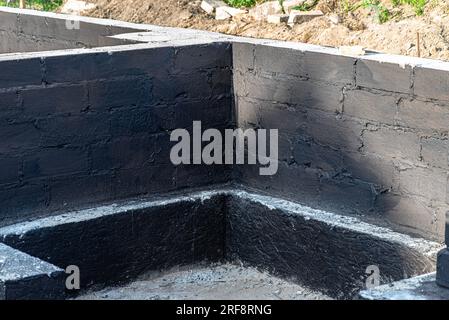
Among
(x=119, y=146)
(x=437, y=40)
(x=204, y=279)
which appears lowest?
(x=204, y=279)

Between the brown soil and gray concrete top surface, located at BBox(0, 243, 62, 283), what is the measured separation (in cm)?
343

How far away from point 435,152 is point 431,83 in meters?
0.38

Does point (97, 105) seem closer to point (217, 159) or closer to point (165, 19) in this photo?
point (217, 159)

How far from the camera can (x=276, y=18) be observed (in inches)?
342

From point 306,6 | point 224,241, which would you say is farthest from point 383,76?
point 306,6

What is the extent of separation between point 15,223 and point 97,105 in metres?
0.86

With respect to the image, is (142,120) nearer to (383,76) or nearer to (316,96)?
(316,96)

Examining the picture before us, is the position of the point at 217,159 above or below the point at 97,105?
below

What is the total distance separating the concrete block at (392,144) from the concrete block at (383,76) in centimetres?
25

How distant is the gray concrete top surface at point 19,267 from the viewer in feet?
16.0

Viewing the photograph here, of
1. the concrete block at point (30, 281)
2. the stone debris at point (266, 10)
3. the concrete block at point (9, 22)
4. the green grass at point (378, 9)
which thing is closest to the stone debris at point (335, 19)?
the green grass at point (378, 9)

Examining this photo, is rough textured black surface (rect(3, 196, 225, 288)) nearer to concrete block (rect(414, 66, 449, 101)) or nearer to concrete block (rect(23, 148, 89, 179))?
concrete block (rect(23, 148, 89, 179))

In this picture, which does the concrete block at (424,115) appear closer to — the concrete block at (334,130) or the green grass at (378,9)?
the concrete block at (334,130)
